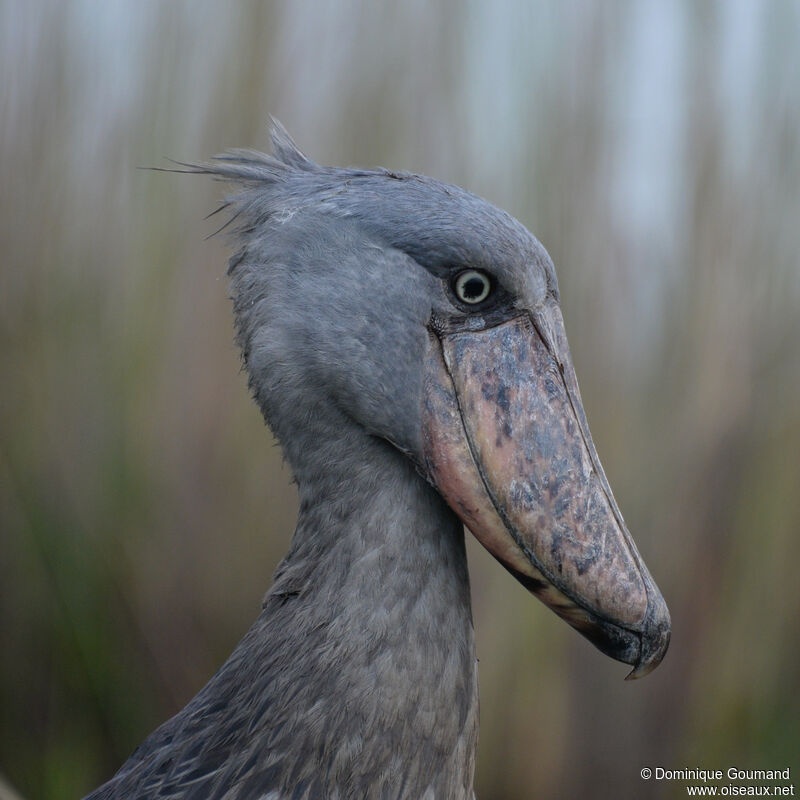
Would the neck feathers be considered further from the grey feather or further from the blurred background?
the blurred background

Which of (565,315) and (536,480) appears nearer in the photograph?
(536,480)

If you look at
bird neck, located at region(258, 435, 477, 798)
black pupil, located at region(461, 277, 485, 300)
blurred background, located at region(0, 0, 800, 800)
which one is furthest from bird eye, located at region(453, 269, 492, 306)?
blurred background, located at region(0, 0, 800, 800)

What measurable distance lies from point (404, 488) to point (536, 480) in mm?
163

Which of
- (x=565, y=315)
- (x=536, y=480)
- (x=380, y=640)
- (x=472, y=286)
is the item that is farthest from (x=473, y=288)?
(x=565, y=315)

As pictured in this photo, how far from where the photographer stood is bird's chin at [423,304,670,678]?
0.96 metres

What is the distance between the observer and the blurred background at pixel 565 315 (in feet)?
5.99

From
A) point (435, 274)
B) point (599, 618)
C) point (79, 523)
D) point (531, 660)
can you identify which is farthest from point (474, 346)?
point (79, 523)

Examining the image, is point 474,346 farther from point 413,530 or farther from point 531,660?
point 531,660

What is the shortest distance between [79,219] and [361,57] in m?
0.67

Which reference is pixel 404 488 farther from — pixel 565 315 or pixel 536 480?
pixel 565 315

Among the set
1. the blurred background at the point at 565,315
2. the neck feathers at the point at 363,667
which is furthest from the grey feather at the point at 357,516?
the blurred background at the point at 565,315

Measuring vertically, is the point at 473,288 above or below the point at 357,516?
above

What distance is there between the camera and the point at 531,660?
1.82m

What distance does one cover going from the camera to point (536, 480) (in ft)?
3.19
